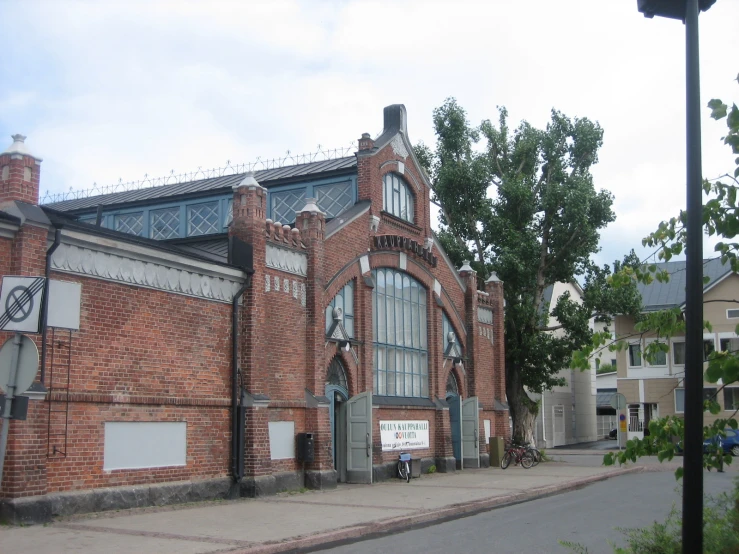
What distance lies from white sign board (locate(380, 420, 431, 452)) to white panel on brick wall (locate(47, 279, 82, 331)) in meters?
11.8

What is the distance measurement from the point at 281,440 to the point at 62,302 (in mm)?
7408

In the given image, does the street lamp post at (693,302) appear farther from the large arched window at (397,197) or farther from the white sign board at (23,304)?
the large arched window at (397,197)

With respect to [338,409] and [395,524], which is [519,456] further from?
[395,524]

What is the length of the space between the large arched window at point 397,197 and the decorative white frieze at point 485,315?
590cm

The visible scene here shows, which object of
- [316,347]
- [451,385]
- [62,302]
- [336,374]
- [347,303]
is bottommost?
[451,385]

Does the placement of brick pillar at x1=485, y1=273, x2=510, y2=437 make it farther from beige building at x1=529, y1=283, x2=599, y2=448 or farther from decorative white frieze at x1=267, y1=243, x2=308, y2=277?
beige building at x1=529, y1=283, x2=599, y2=448

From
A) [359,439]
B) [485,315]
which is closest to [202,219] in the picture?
[359,439]

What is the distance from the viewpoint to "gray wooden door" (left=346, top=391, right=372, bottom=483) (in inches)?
896

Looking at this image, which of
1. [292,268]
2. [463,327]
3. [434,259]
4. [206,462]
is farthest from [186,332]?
[463,327]

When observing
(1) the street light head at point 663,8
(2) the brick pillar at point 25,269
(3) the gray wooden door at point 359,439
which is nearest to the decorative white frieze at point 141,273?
(2) the brick pillar at point 25,269

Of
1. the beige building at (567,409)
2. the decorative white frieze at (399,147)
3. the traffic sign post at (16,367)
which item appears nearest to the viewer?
the traffic sign post at (16,367)

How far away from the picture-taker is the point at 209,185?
92.2 ft

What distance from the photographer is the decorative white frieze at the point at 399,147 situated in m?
26.5

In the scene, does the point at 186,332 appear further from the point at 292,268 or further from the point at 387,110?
the point at 387,110
